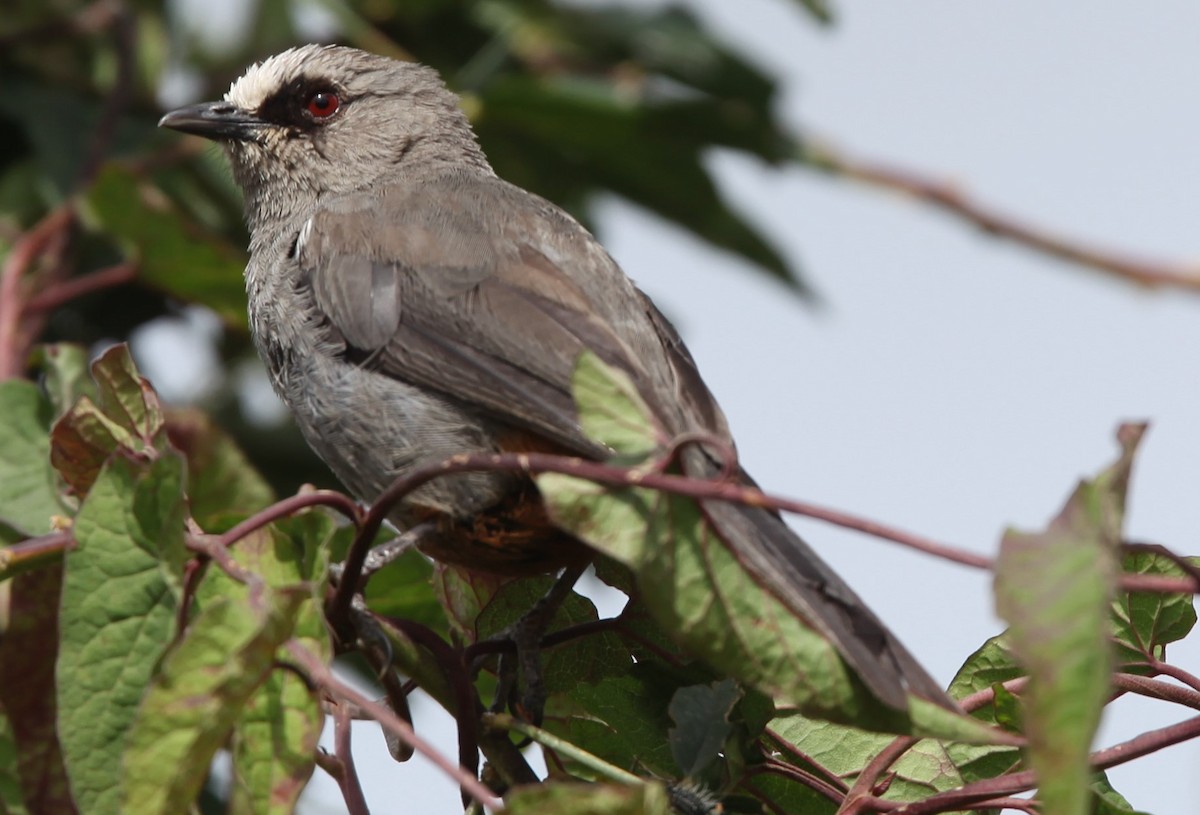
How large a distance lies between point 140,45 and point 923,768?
3.90m

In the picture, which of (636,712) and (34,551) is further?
(636,712)

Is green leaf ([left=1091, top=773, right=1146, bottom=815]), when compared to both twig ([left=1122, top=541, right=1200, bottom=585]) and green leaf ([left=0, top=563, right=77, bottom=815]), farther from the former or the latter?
green leaf ([left=0, top=563, right=77, bottom=815])

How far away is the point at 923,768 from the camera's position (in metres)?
2.70

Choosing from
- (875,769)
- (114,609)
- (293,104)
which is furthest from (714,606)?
(293,104)

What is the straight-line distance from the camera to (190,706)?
6.59 feet

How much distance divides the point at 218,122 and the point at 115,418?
2123 mm

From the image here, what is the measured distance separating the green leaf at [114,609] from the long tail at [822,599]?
811mm

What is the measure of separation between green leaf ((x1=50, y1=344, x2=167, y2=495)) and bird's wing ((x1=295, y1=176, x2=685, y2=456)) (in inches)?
31.3

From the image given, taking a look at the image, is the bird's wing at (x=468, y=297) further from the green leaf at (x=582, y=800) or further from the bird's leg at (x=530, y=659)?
the green leaf at (x=582, y=800)

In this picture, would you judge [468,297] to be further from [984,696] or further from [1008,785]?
[1008,785]

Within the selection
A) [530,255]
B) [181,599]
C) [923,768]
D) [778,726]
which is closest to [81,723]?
[181,599]

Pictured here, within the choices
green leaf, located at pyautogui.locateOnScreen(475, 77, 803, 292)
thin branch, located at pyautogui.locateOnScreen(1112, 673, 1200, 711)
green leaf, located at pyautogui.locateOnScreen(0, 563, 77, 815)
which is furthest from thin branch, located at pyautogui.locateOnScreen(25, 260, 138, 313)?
thin branch, located at pyautogui.locateOnScreen(1112, 673, 1200, 711)

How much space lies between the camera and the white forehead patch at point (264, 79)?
475 cm

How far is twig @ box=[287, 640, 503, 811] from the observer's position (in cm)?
192
